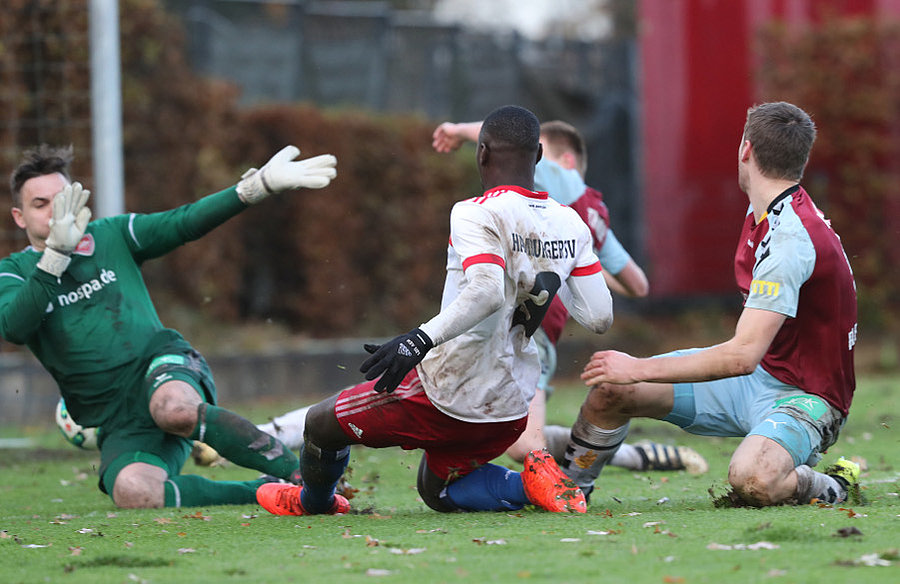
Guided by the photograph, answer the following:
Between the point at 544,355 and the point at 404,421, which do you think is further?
the point at 544,355

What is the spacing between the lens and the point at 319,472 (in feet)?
15.2

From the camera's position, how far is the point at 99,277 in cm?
566

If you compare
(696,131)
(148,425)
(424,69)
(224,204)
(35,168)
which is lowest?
(148,425)

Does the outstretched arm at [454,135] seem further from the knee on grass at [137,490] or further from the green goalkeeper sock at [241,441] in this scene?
the knee on grass at [137,490]

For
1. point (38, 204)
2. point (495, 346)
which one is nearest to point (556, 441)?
point (495, 346)

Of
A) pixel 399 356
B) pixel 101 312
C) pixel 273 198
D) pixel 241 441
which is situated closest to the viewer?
pixel 399 356

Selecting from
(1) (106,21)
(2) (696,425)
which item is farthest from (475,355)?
(1) (106,21)

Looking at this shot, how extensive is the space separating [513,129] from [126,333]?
7.53 ft

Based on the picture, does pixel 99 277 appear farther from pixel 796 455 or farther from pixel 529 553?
pixel 796 455

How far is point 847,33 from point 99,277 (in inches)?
437

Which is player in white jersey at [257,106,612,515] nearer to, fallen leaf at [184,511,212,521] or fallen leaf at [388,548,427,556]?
fallen leaf at [184,511,212,521]

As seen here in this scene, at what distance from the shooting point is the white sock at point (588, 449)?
4.93 metres

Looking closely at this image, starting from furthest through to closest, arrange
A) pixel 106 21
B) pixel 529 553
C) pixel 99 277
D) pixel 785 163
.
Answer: pixel 106 21 < pixel 99 277 < pixel 785 163 < pixel 529 553

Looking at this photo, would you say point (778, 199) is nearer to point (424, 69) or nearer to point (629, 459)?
point (629, 459)
